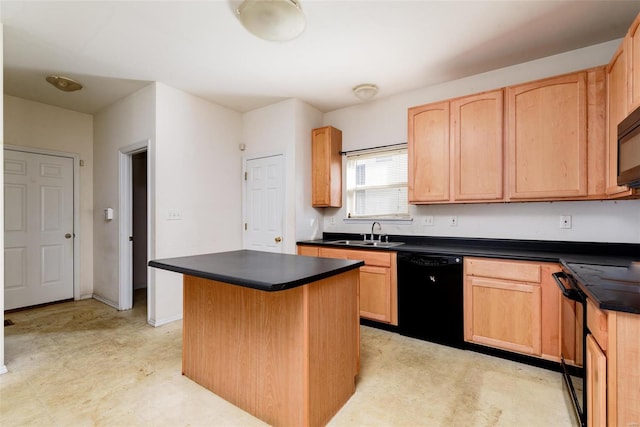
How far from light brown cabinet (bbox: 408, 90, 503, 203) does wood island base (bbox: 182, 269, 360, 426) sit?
1508 mm

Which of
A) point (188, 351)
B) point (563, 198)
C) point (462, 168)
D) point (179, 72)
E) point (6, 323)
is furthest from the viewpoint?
point (6, 323)

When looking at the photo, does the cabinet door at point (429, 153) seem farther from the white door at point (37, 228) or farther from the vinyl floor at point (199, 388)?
the white door at point (37, 228)

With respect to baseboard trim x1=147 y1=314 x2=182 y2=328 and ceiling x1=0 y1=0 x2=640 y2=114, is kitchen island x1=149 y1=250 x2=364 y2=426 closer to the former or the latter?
baseboard trim x1=147 y1=314 x2=182 y2=328

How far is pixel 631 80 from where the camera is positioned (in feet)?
5.92

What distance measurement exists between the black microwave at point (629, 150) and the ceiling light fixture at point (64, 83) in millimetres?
4824

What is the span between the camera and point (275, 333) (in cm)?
168

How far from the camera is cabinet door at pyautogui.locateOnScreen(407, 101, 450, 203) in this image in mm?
2959

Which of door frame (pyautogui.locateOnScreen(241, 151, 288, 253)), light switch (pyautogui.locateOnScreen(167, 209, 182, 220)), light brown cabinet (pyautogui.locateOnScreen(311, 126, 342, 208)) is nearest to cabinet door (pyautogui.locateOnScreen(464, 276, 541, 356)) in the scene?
light brown cabinet (pyautogui.locateOnScreen(311, 126, 342, 208))

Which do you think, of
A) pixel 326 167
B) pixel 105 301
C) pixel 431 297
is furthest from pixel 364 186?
pixel 105 301

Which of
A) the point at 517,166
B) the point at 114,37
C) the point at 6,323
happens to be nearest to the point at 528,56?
the point at 517,166

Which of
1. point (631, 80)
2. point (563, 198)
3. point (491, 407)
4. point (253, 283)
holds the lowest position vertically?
point (491, 407)

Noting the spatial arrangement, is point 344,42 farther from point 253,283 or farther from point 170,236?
point 170,236

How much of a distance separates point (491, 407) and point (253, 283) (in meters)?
1.72

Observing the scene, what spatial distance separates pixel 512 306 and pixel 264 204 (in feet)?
9.74
